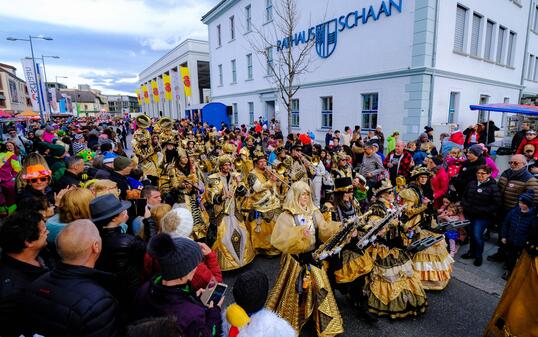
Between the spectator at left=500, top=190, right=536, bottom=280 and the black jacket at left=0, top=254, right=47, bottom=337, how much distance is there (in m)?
5.59

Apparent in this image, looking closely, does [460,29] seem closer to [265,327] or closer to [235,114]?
[265,327]

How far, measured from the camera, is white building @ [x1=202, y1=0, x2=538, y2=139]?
11172mm

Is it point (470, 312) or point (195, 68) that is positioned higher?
point (195, 68)

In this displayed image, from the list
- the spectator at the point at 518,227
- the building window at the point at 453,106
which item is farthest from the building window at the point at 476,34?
the spectator at the point at 518,227

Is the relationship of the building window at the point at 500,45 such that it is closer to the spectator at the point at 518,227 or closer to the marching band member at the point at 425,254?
the spectator at the point at 518,227

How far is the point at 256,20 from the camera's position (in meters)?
20.1

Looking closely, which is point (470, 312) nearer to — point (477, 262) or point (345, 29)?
point (477, 262)

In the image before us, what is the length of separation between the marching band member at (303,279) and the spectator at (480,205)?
10.3 ft

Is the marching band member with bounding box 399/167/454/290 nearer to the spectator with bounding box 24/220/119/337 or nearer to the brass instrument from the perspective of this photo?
the brass instrument

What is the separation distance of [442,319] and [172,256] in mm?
3573

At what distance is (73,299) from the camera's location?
1.64m

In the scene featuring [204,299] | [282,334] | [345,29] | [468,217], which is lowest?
[468,217]

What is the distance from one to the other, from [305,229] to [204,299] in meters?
1.37

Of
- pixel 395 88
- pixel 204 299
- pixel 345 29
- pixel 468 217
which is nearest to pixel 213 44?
pixel 345 29
